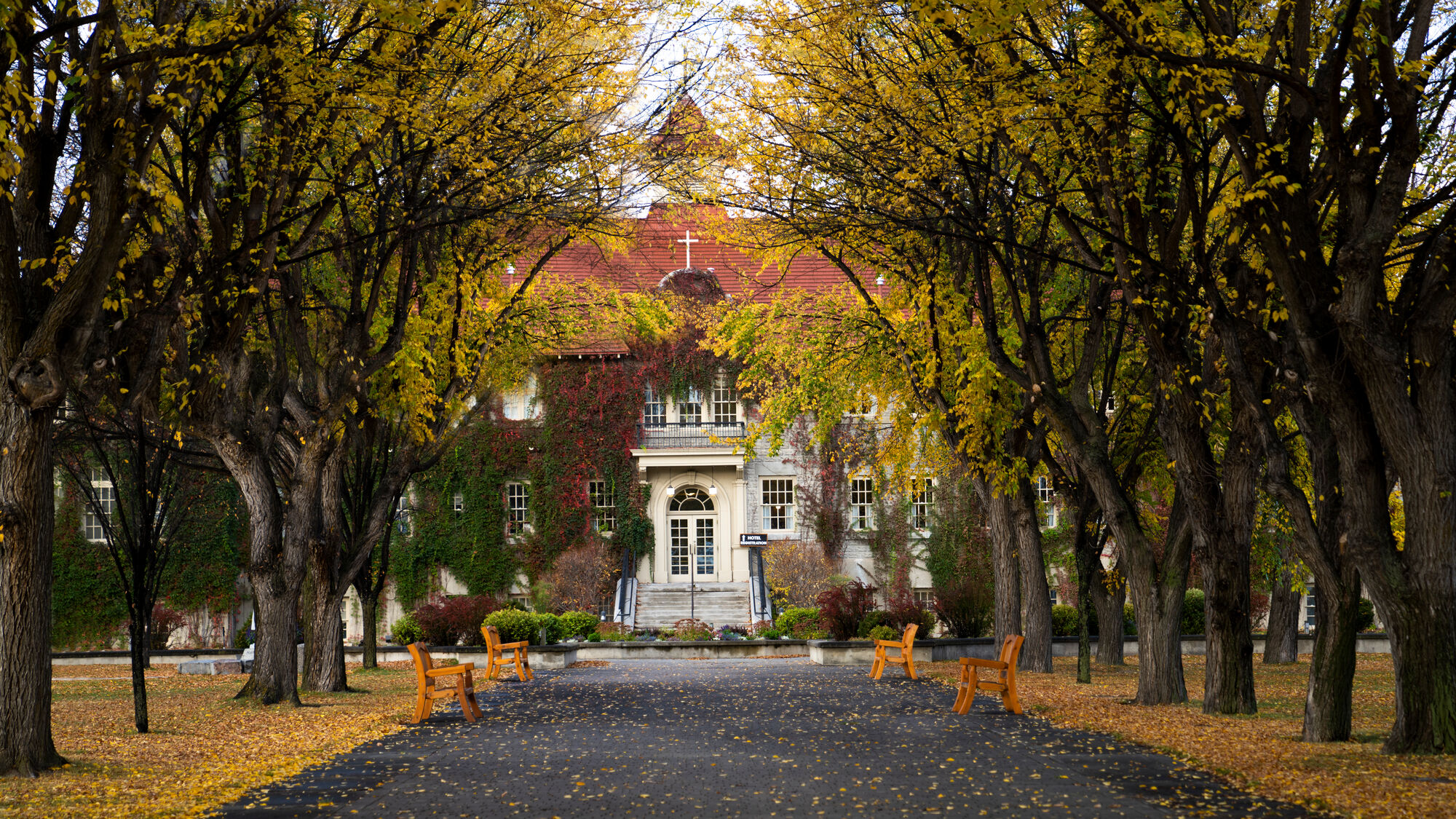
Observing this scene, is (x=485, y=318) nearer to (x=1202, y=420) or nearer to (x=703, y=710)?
(x=703, y=710)

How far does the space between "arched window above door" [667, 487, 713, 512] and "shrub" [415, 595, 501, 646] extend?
38.2 ft

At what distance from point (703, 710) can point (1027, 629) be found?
286 inches

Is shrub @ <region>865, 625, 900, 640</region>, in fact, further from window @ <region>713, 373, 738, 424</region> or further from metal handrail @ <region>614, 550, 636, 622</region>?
window @ <region>713, 373, 738, 424</region>

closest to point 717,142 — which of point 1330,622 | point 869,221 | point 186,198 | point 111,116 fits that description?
point 869,221

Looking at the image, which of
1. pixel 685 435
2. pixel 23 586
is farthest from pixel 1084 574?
pixel 685 435

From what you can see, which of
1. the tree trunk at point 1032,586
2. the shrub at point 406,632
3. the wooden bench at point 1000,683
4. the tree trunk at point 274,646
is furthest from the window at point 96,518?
the wooden bench at point 1000,683

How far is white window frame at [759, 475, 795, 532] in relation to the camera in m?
35.2

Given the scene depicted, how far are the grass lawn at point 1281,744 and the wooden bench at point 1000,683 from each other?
315 millimetres

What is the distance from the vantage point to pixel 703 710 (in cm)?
1311

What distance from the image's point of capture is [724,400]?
119 ft

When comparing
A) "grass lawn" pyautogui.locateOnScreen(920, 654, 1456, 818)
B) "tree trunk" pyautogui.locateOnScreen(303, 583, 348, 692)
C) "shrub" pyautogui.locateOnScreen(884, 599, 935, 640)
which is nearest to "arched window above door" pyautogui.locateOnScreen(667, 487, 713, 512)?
"shrub" pyautogui.locateOnScreen(884, 599, 935, 640)

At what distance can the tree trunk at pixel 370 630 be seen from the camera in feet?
63.5

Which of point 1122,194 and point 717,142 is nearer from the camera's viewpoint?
point 1122,194

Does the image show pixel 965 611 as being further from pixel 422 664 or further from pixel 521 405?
pixel 521 405
